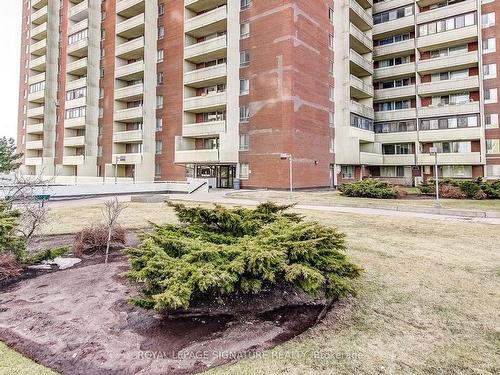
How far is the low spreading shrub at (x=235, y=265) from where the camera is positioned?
4340 millimetres

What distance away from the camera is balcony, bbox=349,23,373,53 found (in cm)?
3947

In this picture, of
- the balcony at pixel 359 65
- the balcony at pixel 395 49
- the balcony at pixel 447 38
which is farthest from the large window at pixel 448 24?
the balcony at pixel 359 65

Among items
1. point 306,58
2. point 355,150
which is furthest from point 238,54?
point 355,150

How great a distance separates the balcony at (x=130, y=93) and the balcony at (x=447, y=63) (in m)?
34.7

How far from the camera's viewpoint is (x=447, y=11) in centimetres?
4050

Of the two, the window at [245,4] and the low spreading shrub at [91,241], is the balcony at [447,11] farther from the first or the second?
the low spreading shrub at [91,241]

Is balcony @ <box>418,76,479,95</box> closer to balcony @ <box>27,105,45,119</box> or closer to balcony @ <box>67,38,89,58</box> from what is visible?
balcony @ <box>67,38,89,58</box>

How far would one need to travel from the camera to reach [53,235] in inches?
422

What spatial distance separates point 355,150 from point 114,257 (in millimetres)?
35198

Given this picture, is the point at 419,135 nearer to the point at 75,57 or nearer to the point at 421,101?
the point at 421,101

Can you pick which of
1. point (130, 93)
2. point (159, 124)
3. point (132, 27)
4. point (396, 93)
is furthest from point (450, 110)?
point (132, 27)

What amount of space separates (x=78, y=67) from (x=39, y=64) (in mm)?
13086

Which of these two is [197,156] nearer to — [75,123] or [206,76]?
[206,76]

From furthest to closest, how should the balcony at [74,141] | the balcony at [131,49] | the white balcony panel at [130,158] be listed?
the balcony at [74,141], the balcony at [131,49], the white balcony panel at [130,158]
